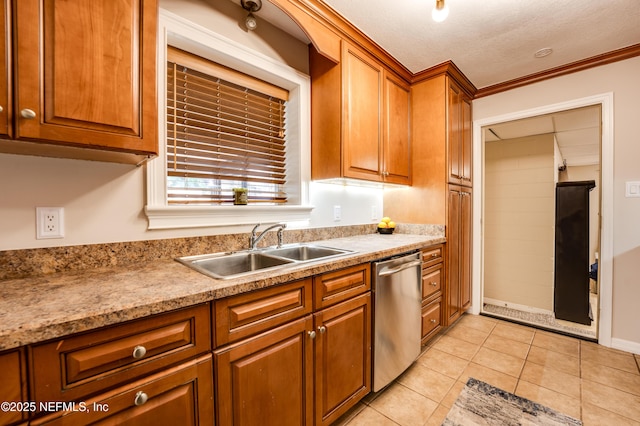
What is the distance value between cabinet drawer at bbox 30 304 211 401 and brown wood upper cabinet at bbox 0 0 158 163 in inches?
25.2

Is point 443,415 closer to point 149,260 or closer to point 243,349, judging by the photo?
point 243,349

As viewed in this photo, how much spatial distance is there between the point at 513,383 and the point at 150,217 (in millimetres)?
2474

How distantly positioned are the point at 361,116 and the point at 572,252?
286 centimetres

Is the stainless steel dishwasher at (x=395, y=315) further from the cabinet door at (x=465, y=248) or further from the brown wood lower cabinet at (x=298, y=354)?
the cabinet door at (x=465, y=248)

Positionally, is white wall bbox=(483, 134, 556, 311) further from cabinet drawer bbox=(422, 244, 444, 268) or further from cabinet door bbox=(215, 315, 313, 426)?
cabinet door bbox=(215, 315, 313, 426)

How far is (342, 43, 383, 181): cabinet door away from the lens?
197cm

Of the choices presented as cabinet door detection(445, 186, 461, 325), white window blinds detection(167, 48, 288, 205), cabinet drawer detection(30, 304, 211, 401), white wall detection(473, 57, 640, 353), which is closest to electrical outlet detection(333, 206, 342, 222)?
white window blinds detection(167, 48, 288, 205)

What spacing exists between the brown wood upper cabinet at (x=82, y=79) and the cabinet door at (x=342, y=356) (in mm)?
1114

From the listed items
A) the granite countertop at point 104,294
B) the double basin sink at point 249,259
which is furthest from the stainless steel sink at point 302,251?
the granite countertop at point 104,294

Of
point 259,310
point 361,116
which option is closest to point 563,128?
point 361,116

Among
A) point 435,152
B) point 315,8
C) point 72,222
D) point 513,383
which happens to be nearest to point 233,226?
point 72,222

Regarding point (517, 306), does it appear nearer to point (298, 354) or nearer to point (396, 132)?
point (396, 132)

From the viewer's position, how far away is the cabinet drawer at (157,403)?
2.32ft

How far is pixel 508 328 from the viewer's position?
266 cm
